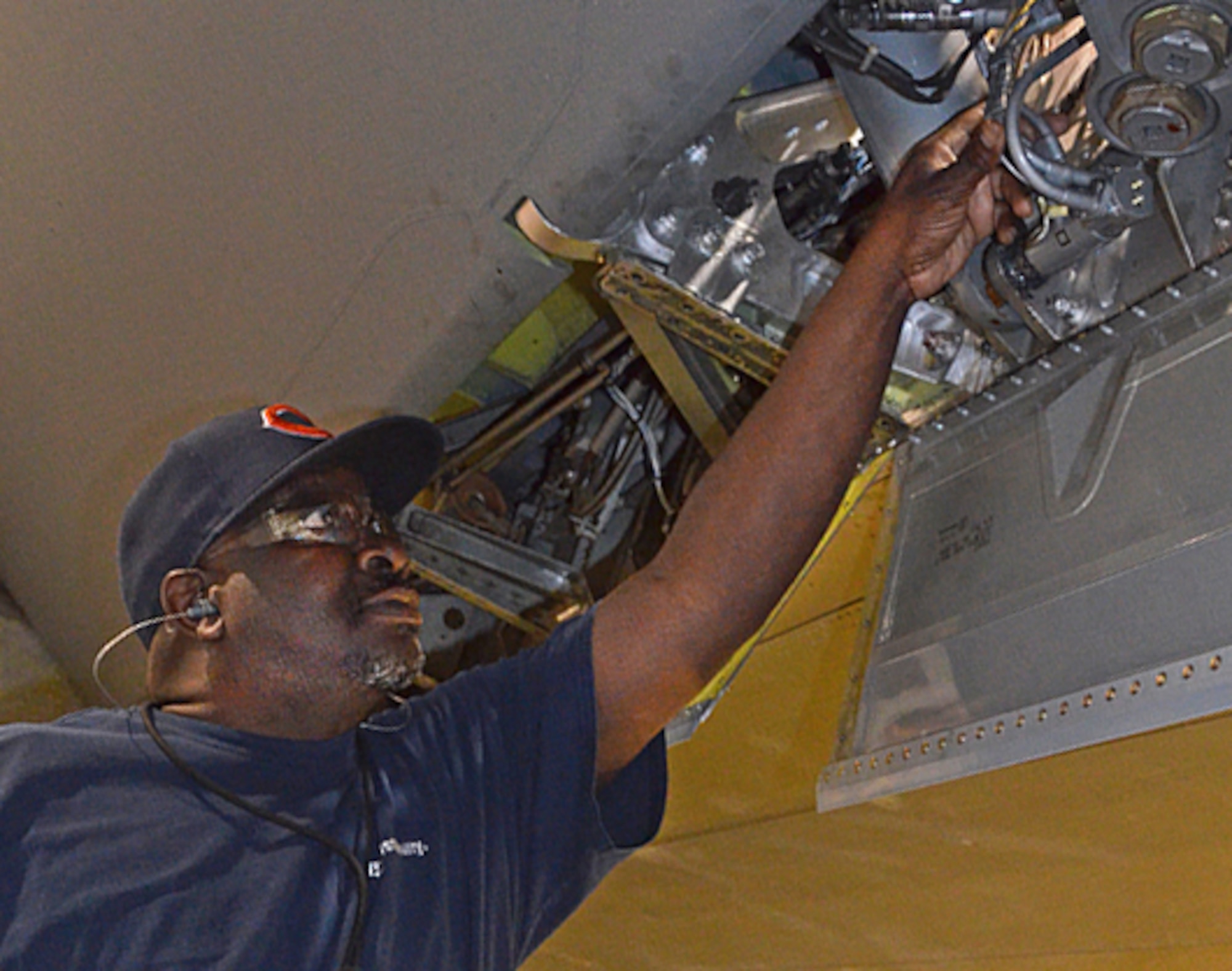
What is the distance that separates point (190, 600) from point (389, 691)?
12.2 inches

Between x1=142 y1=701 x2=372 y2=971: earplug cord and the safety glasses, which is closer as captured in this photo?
x1=142 y1=701 x2=372 y2=971: earplug cord

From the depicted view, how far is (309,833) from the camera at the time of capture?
1730 millimetres

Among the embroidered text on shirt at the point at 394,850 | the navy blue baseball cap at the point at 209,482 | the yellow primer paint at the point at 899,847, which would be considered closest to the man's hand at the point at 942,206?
the yellow primer paint at the point at 899,847

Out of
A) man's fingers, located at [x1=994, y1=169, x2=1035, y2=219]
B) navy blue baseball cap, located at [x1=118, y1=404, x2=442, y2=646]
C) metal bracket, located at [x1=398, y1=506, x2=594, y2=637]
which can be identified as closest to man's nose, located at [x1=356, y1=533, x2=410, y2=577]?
navy blue baseball cap, located at [x1=118, y1=404, x2=442, y2=646]

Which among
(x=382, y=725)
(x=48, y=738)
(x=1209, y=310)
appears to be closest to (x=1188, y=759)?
(x=1209, y=310)

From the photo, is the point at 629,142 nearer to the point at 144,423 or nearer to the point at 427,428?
the point at 427,428

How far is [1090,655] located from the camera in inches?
67.1

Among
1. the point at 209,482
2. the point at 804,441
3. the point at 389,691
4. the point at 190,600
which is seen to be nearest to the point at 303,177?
Answer: the point at 209,482

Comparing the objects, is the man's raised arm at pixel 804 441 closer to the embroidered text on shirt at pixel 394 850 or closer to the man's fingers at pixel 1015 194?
the man's fingers at pixel 1015 194

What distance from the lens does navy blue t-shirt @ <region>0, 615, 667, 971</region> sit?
1627 millimetres

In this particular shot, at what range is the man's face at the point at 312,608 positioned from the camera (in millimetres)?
1962

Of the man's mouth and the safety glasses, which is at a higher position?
the safety glasses

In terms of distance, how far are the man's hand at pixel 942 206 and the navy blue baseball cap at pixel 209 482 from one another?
786 millimetres

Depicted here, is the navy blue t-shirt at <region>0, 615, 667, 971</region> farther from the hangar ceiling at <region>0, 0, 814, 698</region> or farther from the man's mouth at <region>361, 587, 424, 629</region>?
the hangar ceiling at <region>0, 0, 814, 698</region>
